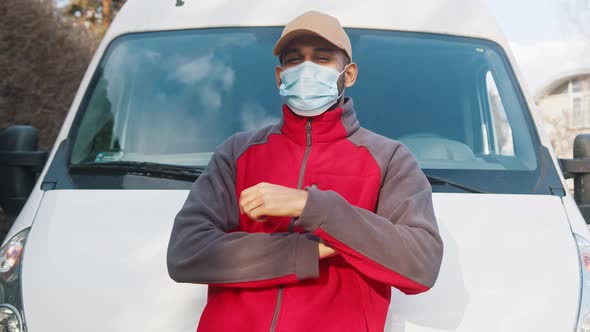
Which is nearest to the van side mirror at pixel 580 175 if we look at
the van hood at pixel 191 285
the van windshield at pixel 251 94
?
the van windshield at pixel 251 94

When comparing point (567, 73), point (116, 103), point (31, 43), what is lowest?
point (567, 73)

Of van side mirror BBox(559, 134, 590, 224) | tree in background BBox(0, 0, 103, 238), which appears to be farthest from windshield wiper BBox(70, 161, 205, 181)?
tree in background BBox(0, 0, 103, 238)

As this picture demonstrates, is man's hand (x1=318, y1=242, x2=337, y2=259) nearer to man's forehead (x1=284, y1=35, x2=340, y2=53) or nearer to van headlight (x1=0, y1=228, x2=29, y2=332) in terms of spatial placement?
man's forehead (x1=284, y1=35, x2=340, y2=53)

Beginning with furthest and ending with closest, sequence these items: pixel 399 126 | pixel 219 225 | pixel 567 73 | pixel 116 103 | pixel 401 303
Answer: pixel 567 73 → pixel 116 103 → pixel 399 126 → pixel 401 303 → pixel 219 225

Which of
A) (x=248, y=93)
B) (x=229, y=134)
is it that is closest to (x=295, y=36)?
(x=229, y=134)

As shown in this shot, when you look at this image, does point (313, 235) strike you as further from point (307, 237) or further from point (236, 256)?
point (236, 256)

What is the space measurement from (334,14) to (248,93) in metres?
0.63

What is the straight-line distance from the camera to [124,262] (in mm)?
2750

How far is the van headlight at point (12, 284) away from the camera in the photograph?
8.93 ft

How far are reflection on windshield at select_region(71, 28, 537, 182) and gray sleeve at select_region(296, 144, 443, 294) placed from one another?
1.25 meters

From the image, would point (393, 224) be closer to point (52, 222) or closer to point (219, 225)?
point (219, 225)

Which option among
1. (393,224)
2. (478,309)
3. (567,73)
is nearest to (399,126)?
(478,309)

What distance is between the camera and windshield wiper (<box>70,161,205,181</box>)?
3.18 metres

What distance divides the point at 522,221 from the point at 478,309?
1.67 feet
